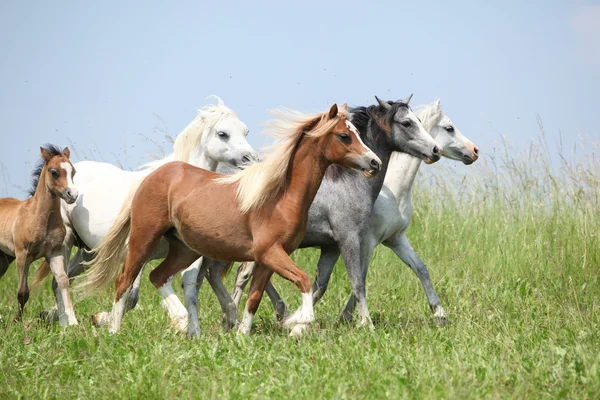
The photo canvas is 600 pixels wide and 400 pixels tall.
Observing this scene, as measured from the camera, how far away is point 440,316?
7.39 m

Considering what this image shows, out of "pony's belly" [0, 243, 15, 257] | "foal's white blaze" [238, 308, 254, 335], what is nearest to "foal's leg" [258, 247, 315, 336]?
"foal's white blaze" [238, 308, 254, 335]

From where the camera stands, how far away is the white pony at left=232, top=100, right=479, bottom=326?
24.9 ft

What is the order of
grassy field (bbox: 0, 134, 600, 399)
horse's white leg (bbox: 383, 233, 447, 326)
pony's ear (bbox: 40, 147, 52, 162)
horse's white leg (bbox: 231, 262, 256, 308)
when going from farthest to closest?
horse's white leg (bbox: 231, 262, 256, 308) → pony's ear (bbox: 40, 147, 52, 162) → horse's white leg (bbox: 383, 233, 447, 326) → grassy field (bbox: 0, 134, 600, 399)

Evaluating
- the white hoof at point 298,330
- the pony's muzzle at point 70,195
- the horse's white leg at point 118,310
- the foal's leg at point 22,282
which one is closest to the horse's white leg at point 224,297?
the horse's white leg at point 118,310

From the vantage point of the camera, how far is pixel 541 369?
4801 millimetres

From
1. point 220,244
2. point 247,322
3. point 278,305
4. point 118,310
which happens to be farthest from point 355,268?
point 118,310

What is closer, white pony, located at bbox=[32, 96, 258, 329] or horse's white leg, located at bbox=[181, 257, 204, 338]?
horse's white leg, located at bbox=[181, 257, 204, 338]

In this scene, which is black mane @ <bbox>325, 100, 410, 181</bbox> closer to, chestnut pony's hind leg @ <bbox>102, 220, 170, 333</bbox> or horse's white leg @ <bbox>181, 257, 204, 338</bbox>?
horse's white leg @ <bbox>181, 257, 204, 338</bbox>

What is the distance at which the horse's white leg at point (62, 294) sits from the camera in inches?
298

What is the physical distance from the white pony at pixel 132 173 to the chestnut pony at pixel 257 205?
2.23 feet

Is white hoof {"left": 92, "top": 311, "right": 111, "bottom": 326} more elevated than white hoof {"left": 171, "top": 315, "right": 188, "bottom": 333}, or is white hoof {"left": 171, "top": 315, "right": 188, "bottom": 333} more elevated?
white hoof {"left": 171, "top": 315, "right": 188, "bottom": 333}

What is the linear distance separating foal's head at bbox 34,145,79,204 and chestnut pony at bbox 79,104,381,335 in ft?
3.59

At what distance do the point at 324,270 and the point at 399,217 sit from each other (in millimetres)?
888

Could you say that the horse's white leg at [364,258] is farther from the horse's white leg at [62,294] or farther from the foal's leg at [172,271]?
the horse's white leg at [62,294]
